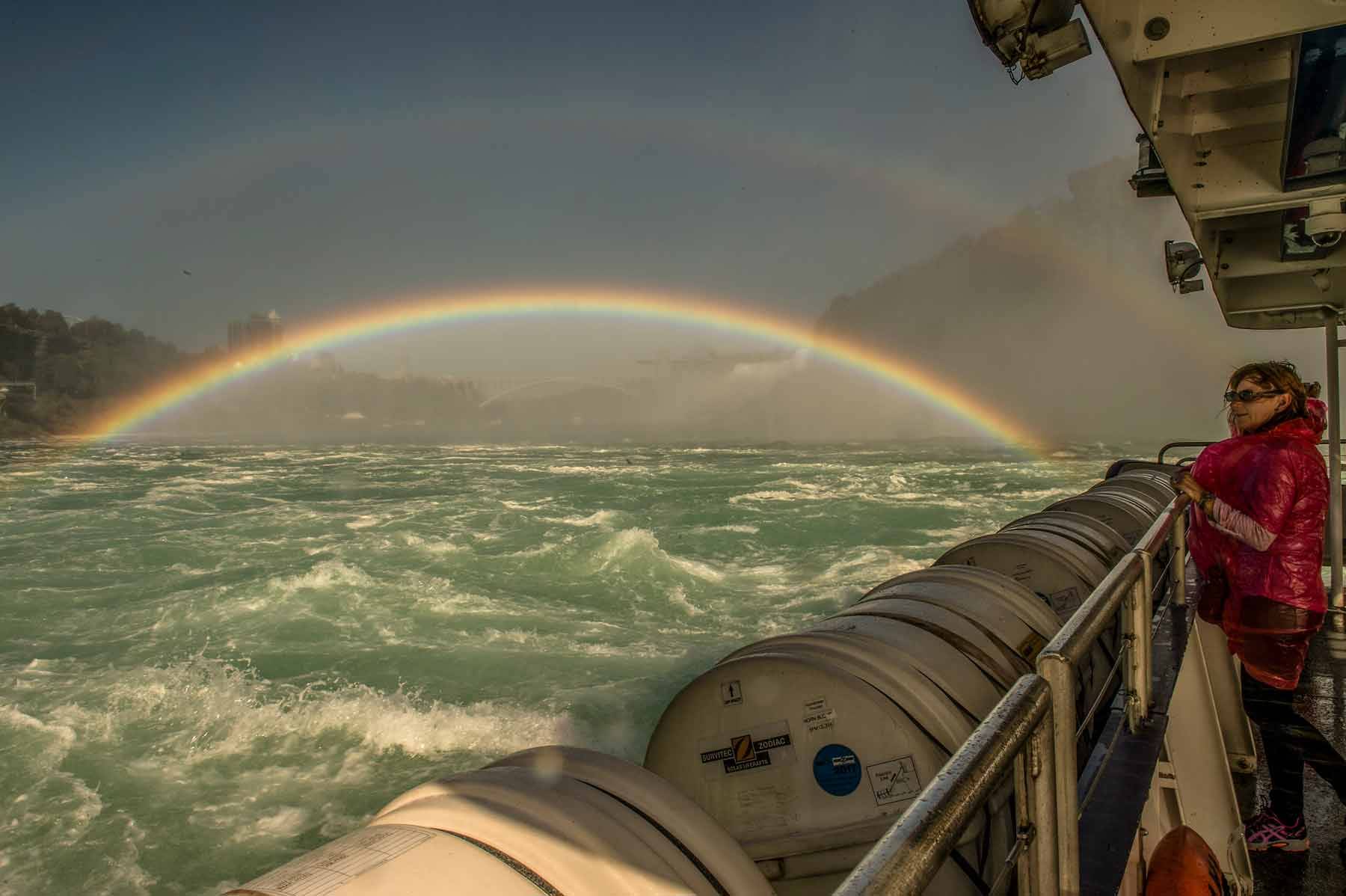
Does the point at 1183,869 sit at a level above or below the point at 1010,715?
below

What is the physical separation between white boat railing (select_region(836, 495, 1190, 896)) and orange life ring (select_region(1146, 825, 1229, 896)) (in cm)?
75

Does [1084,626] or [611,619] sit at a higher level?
[1084,626]

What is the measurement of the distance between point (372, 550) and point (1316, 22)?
2465 centimetres

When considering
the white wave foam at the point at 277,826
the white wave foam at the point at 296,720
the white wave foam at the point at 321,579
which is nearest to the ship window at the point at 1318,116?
the white wave foam at the point at 296,720

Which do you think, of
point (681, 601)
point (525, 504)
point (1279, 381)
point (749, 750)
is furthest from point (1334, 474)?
point (525, 504)

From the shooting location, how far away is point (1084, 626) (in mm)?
2133

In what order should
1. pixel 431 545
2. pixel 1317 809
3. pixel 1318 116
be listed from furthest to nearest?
pixel 431 545 → pixel 1318 116 → pixel 1317 809

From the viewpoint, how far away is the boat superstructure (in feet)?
6.37

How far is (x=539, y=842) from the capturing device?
2.17 meters

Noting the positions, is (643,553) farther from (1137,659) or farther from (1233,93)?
(1137,659)

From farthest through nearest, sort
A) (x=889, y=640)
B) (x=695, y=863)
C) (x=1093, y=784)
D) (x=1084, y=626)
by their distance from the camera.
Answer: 1. (x=889, y=640)
2. (x=1093, y=784)
3. (x=695, y=863)
4. (x=1084, y=626)

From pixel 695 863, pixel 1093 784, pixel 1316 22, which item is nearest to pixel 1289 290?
pixel 1316 22

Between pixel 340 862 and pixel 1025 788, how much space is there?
1523 millimetres

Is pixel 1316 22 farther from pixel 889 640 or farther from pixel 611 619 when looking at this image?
pixel 611 619
